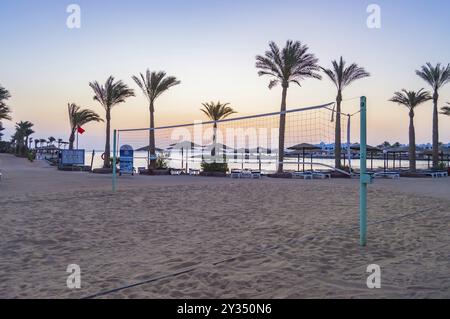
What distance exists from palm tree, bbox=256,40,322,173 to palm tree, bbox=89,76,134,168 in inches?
411

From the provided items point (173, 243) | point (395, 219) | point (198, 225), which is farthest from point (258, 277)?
point (395, 219)

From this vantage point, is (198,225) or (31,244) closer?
(31,244)

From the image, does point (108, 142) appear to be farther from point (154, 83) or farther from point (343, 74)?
point (343, 74)

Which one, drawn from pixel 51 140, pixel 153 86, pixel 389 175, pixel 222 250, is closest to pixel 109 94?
pixel 153 86

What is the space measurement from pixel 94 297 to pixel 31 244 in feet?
7.81

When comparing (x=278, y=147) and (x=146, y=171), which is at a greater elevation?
(x=278, y=147)

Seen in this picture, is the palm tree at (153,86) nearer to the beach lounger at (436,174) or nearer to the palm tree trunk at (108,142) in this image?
the palm tree trunk at (108,142)

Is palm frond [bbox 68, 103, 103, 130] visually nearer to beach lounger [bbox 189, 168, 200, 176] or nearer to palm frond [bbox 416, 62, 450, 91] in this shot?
beach lounger [bbox 189, 168, 200, 176]

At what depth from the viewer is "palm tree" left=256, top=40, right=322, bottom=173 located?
2412cm

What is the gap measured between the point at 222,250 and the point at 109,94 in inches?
978

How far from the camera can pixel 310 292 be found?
3.54m
